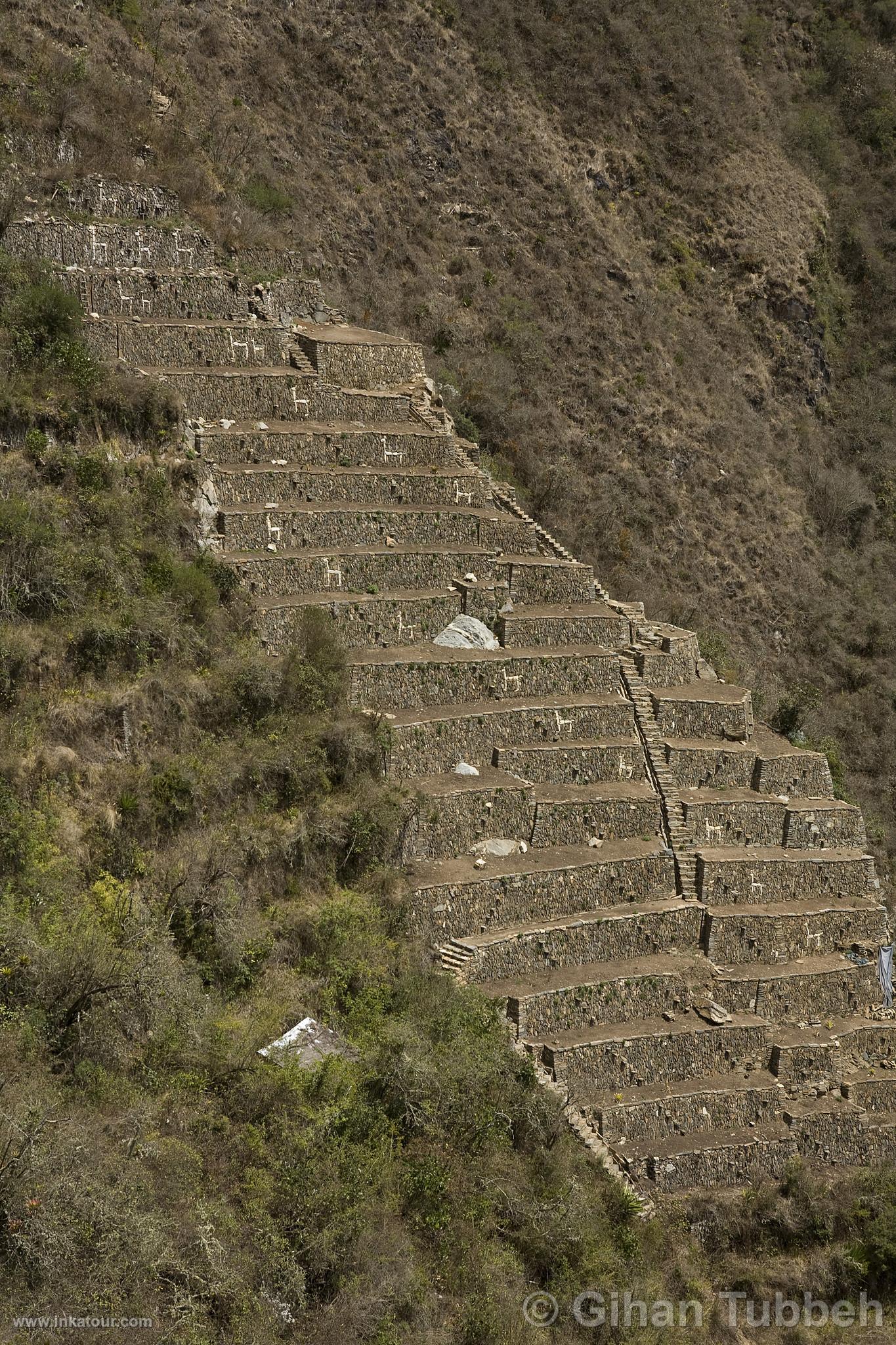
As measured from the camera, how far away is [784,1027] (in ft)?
72.7

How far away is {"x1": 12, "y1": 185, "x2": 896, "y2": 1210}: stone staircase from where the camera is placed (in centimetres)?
1992

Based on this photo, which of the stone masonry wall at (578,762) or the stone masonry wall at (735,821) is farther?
the stone masonry wall at (735,821)

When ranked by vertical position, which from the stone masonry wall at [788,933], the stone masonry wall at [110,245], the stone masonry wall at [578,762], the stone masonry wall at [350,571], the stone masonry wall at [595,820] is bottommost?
the stone masonry wall at [788,933]

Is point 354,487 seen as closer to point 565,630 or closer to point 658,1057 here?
point 565,630

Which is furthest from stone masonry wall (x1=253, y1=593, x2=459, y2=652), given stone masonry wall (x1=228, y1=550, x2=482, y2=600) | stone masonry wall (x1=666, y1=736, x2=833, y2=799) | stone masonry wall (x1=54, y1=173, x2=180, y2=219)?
stone masonry wall (x1=54, y1=173, x2=180, y2=219)

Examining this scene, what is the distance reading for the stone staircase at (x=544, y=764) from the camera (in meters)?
19.9

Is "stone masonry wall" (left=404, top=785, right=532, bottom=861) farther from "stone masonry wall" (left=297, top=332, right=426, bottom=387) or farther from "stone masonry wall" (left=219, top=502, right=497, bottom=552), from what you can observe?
"stone masonry wall" (left=297, top=332, right=426, bottom=387)

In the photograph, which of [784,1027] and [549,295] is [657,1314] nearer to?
[784,1027]

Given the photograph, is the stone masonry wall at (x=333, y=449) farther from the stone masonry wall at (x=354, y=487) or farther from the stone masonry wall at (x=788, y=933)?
the stone masonry wall at (x=788, y=933)

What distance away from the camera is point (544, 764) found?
22.2 m

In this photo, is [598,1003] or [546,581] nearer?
[598,1003]

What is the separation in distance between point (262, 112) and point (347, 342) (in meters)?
14.1

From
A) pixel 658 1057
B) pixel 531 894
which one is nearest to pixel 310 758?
pixel 531 894

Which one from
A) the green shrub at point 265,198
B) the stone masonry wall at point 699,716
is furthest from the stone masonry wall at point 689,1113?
the green shrub at point 265,198
